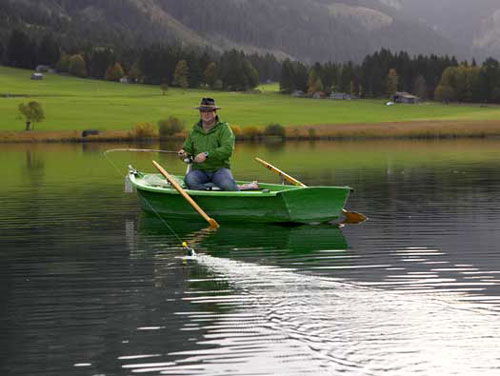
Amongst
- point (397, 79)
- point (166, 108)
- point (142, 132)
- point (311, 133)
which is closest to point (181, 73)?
point (397, 79)

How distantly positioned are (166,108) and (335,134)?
41.2 m

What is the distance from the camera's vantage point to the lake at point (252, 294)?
12266mm

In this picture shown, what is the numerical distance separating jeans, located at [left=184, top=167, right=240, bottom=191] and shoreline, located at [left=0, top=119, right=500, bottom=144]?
7548 cm

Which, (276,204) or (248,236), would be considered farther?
(276,204)

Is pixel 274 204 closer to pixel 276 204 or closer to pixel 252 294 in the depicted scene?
pixel 276 204

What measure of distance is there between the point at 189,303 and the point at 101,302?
153 centimetres

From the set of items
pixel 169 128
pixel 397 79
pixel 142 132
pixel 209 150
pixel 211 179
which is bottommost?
pixel 142 132

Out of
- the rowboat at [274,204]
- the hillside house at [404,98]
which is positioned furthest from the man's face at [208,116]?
the hillside house at [404,98]

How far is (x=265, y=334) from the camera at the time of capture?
13.3 metres

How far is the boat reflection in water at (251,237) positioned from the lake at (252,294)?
0.18ft

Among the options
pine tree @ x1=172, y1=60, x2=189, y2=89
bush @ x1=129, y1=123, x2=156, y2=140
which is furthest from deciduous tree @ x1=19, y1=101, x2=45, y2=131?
pine tree @ x1=172, y1=60, x2=189, y2=89

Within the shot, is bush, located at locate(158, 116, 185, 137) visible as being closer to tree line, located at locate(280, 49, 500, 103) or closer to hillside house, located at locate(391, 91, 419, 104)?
hillside house, located at locate(391, 91, 419, 104)

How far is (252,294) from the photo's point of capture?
16141 millimetres

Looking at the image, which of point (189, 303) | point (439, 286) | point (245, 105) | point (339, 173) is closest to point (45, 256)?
point (189, 303)
